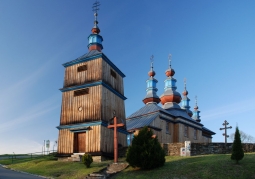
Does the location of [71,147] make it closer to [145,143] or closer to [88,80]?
[88,80]

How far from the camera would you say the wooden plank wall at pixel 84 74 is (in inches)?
1034

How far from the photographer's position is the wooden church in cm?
2455

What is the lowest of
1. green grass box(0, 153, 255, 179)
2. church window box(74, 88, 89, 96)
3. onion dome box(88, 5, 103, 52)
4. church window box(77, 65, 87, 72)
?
green grass box(0, 153, 255, 179)

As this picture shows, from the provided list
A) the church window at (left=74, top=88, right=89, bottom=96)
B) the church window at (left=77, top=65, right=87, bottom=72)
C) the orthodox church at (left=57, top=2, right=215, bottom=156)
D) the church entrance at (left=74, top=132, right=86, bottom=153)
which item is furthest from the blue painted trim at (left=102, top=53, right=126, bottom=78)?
the church entrance at (left=74, top=132, right=86, bottom=153)

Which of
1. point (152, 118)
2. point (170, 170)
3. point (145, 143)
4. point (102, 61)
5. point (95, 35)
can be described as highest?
point (95, 35)

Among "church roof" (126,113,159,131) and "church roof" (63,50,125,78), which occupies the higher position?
"church roof" (63,50,125,78)

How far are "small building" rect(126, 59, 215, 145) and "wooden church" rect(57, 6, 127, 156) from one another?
6098 mm

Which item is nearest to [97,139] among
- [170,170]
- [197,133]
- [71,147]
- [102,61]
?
[71,147]

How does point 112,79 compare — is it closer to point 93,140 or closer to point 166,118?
point 93,140

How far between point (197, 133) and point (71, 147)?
2300 centimetres

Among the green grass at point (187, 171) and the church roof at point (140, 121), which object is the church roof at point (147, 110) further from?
the green grass at point (187, 171)

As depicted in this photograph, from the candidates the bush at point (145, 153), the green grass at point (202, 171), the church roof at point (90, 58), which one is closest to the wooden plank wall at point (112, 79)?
the church roof at point (90, 58)

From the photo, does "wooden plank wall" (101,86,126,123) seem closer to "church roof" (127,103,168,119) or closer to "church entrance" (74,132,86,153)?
"church entrance" (74,132,86,153)

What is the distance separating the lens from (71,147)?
25125 mm
